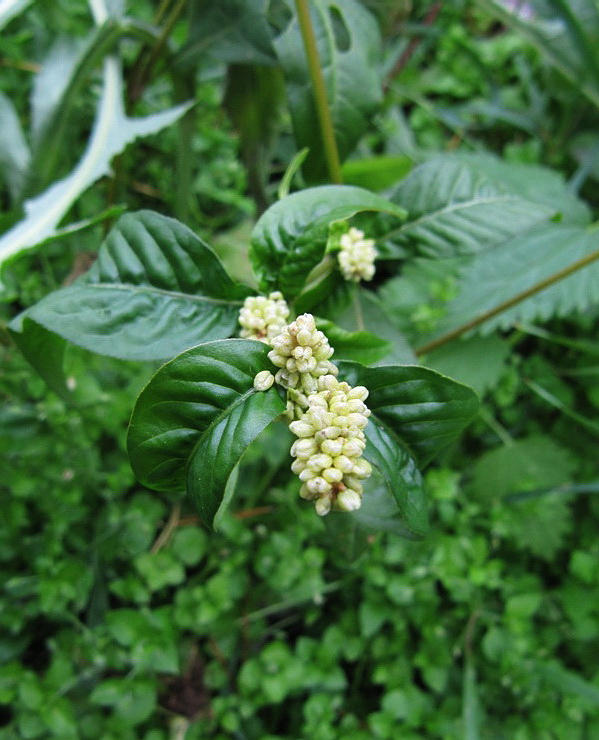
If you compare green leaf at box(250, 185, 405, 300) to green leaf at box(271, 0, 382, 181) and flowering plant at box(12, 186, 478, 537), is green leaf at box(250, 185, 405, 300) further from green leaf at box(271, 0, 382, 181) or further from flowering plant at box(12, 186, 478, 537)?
green leaf at box(271, 0, 382, 181)

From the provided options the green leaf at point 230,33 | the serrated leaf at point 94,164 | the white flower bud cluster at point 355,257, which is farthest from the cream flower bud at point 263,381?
the green leaf at point 230,33

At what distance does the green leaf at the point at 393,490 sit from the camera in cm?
50

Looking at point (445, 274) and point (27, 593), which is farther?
point (445, 274)

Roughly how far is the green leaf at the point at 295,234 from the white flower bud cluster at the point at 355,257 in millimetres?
54

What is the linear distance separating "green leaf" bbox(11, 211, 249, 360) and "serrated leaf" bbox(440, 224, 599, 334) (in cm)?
65

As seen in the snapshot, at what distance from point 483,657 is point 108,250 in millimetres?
948

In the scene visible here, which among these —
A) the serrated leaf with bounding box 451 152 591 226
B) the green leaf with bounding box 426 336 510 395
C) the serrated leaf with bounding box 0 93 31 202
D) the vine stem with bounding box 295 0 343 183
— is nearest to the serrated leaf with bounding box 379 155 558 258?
the vine stem with bounding box 295 0 343 183

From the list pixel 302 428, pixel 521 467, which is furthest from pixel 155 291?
pixel 521 467

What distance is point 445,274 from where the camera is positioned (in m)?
1.28

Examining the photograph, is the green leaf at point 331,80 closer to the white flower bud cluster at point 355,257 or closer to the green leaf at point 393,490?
the white flower bud cluster at point 355,257

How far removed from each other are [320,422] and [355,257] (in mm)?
270

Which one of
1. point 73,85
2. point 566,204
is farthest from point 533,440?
point 73,85

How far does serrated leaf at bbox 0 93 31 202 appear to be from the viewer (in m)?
1.13

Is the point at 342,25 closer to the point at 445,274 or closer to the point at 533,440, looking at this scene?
the point at 445,274
